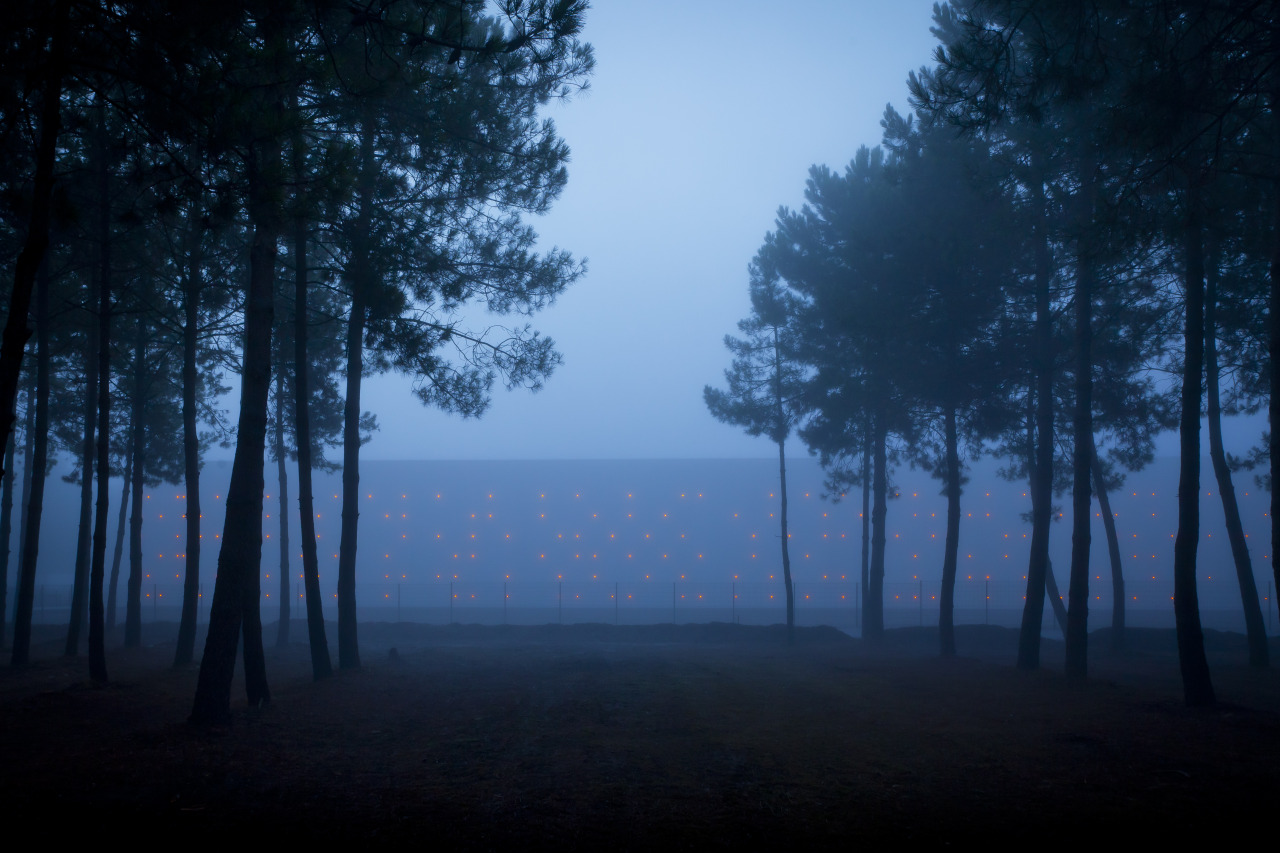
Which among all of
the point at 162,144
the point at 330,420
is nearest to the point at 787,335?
the point at 330,420

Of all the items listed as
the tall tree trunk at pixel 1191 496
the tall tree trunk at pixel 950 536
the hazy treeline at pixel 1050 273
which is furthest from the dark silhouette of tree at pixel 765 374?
the tall tree trunk at pixel 1191 496

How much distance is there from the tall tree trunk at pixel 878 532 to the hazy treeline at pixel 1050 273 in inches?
2.7

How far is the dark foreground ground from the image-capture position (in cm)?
500

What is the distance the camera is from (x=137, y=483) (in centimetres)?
1547

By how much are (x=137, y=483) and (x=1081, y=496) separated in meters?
17.1

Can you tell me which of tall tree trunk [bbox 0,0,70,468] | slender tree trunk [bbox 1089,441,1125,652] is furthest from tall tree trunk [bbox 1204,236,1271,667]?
tall tree trunk [bbox 0,0,70,468]

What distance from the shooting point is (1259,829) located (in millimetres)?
4930

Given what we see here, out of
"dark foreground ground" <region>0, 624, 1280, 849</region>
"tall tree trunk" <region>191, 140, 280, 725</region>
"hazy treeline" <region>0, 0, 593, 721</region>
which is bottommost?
"dark foreground ground" <region>0, 624, 1280, 849</region>

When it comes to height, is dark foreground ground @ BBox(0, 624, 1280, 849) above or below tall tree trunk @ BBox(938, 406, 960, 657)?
below

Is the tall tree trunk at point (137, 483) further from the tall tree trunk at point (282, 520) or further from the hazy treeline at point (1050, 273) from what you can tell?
the hazy treeline at point (1050, 273)

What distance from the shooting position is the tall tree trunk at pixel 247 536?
7.93 meters

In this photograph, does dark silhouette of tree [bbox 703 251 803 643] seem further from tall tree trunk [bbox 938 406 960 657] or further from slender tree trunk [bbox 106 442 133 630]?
slender tree trunk [bbox 106 442 133 630]

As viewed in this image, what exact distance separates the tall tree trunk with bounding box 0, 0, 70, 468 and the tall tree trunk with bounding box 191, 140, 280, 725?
4.97ft

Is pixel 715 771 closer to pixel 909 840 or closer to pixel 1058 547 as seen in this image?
pixel 909 840
